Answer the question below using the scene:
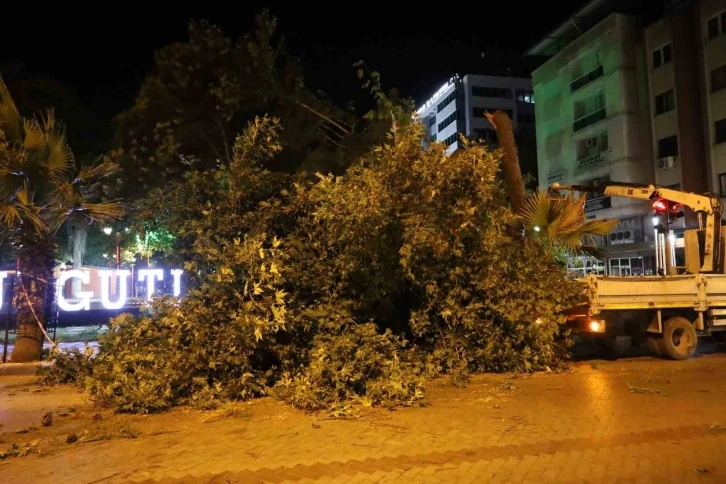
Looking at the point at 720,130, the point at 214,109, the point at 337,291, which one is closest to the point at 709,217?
the point at 337,291

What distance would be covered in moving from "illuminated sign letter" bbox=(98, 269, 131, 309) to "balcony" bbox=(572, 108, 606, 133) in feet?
97.1

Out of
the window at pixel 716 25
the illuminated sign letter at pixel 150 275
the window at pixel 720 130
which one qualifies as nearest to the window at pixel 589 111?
the window at pixel 716 25

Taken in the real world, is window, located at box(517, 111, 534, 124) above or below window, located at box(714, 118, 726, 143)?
above

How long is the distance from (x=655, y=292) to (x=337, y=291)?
21.2 ft

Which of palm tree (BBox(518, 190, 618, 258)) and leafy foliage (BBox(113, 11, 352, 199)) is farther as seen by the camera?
leafy foliage (BBox(113, 11, 352, 199))

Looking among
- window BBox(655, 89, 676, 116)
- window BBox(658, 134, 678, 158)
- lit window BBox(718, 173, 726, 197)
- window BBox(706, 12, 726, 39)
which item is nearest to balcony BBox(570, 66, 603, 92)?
window BBox(655, 89, 676, 116)

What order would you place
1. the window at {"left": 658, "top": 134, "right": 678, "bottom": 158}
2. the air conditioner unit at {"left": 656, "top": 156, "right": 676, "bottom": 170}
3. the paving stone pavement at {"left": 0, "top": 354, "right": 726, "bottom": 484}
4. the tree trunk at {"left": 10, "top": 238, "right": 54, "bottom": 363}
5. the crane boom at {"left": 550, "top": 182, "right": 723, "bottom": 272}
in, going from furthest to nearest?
the window at {"left": 658, "top": 134, "right": 678, "bottom": 158} → the air conditioner unit at {"left": 656, "top": 156, "right": 676, "bottom": 170} → the crane boom at {"left": 550, "top": 182, "right": 723, "bottom": 272} → the tree trunk at {"left": 10, "top": 238, "right": 54, "bottom": 363} → the paving stone pavement at {"left": 0, "top": 354, "right": 726, "bottom": 484}

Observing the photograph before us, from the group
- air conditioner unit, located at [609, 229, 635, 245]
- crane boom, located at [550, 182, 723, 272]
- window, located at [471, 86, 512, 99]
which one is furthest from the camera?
window, located at [471, 86, 512, 99]

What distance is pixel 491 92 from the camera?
76.2 metres

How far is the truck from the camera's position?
1158 centimetres

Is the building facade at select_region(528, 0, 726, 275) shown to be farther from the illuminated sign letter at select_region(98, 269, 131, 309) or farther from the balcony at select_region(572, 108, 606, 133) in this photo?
the illuminated sign letter at select_region(98, 269, 131, 309)

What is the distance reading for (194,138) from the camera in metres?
17.1

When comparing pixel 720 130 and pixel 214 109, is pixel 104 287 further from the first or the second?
pixel 720 130

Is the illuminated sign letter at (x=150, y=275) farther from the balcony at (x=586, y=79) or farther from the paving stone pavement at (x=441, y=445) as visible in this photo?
the balcony at (x=586, y=79)
